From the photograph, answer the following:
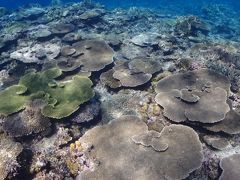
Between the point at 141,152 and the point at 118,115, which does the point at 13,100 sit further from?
the point at 141,152

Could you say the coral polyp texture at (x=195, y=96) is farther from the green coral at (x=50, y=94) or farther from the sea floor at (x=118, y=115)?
the green coral at (x=50, y=94)

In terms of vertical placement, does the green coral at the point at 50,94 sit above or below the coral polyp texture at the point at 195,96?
below

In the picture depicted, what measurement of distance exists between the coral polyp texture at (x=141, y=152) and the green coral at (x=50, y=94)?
1151 mm

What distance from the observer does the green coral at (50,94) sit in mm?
6945

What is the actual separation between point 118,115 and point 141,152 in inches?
83.5

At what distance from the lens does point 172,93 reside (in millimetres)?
7195

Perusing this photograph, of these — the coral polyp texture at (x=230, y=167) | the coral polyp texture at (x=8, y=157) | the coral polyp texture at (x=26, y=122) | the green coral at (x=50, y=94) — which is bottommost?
the coral polyp texture at (x=26, y=122)

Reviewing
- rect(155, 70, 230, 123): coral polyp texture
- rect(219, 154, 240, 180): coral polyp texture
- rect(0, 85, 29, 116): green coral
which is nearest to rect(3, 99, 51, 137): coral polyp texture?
rect(0, 85, 29, 116): green coral

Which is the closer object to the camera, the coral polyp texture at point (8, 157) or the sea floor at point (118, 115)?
the coral polyp texture at point (8, 157)

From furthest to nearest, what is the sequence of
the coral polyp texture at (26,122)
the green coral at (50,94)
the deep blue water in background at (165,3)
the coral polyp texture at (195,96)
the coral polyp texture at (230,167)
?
1. the deep blue water in background at (165,3)
2. the green coral at (50,94)
3. the coral polyp texture at (26,122)
4. the coral polyp texture at (195,96)
5. the coral polyp texture at (230,167)

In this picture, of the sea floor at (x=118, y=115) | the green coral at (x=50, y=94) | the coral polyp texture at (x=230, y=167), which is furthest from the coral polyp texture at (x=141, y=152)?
the green coral at (x=50, y=94)

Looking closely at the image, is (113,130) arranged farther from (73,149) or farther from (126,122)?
(73,149)

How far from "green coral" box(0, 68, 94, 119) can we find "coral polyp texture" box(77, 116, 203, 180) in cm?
115

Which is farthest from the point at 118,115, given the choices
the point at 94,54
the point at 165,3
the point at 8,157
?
the point at 165,3
